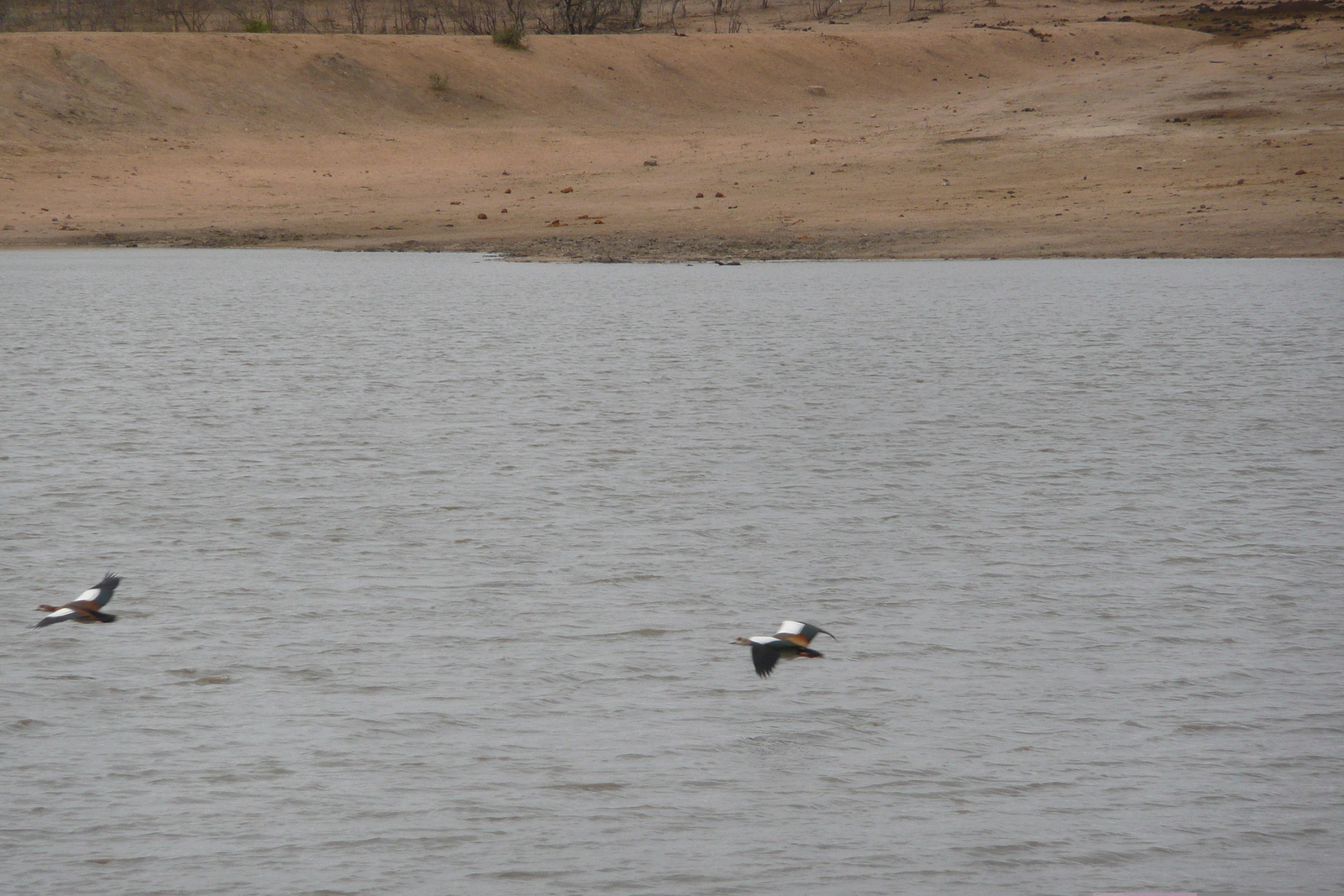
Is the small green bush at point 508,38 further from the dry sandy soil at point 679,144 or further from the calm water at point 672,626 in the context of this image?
the calm water at point 672,626

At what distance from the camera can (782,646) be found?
12.7 ft

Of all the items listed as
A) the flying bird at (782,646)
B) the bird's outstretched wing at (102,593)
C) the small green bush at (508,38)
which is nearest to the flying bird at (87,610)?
the bird's outstretched wing at (102,593)

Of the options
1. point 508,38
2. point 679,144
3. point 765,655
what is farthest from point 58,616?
point 508,38

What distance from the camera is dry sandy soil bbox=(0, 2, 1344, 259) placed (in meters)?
21.4

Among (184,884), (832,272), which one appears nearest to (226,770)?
(184,884)

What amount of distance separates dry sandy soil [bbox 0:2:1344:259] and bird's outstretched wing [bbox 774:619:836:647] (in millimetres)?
16194

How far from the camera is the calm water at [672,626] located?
2.97m

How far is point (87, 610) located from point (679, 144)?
2659 centimetres

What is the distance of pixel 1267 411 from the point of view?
7918 mm

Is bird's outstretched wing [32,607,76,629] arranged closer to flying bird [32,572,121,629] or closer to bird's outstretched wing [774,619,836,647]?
flying bird [32,572,121,629]

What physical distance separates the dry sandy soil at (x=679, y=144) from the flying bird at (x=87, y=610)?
51.9ft

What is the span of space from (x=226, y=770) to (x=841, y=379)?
633cm

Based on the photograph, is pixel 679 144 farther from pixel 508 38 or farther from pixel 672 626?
pixel 672 626

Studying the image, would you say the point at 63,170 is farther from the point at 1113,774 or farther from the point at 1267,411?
the point at 1113,774
